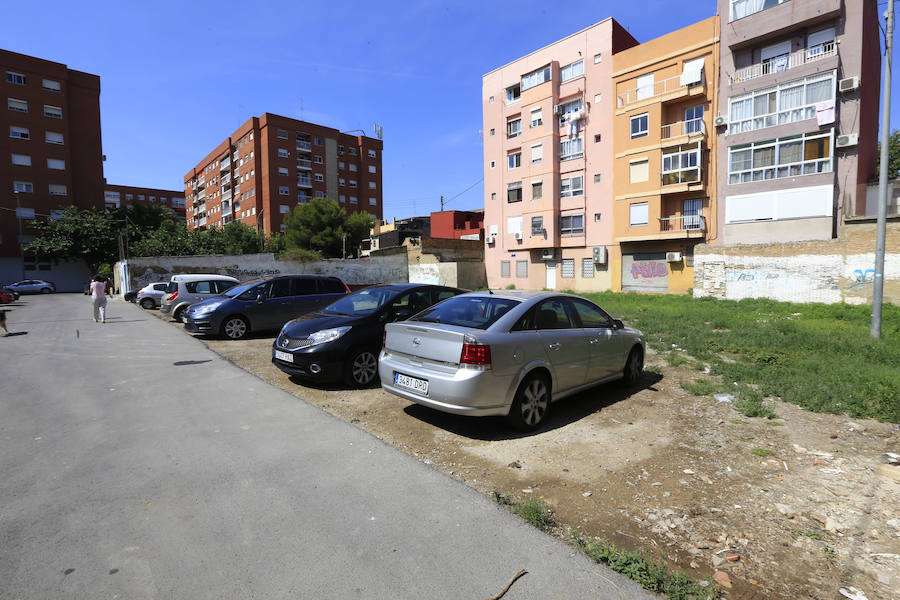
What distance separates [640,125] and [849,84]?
954 centimetres

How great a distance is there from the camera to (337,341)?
6.28 m

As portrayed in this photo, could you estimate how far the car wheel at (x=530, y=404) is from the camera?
4582 millimetres

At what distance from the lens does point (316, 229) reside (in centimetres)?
4544

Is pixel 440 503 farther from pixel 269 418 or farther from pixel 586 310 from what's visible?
pixel 586 310

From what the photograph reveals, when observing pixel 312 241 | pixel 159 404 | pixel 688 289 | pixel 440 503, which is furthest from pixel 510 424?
pixel 312 241

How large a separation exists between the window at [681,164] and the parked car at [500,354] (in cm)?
2283

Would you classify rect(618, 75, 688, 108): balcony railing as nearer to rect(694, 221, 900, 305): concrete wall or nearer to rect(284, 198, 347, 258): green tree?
rect(694, 221, 900, 305): concrete wall

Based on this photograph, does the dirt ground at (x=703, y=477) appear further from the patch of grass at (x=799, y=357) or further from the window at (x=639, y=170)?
the window at (x=639, y=170)

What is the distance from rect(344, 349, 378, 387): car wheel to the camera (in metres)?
6.39

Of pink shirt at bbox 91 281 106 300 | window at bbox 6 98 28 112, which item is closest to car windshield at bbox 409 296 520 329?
pink shirt at bbox 91 281 106 300

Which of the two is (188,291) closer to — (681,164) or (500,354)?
(500,354)

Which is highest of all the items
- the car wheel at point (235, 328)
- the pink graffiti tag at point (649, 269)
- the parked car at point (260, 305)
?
the pink graffiti tag at point (649, 269)

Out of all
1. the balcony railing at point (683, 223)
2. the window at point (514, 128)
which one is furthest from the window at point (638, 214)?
the window at point (514, 128)

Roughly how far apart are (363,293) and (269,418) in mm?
2894
